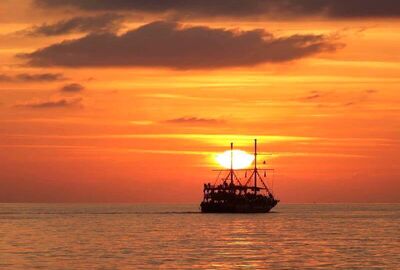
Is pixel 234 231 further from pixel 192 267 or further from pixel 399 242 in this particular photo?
pixel 192 267

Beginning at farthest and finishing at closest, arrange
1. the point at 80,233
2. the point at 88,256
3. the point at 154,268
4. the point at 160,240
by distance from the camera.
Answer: the point at 80,233 → the point at 160,240 → the point at 88,256 → the point at 154,268

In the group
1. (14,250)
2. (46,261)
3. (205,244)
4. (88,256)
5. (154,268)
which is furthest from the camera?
(205,244)

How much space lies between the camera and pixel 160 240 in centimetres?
13088

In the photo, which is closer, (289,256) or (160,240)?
(289,256)

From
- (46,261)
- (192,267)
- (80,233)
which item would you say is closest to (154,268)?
(192,267)

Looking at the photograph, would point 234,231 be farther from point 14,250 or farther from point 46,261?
point 46,261

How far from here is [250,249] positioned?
372ft

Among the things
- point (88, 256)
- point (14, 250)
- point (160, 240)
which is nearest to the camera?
point (88, 256)

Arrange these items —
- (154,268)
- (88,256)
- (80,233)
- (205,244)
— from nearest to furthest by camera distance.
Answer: (154,268) → (88,256) → (205,244) → (80,233)

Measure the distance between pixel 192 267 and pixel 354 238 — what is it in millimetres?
54237

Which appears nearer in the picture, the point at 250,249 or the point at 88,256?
the point at 88,256

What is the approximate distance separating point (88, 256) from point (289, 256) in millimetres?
21903

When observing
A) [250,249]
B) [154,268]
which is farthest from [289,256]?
[154,268]

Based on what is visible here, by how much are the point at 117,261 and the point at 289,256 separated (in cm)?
1958
